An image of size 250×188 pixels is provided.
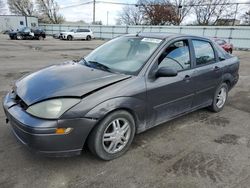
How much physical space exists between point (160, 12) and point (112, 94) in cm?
4699

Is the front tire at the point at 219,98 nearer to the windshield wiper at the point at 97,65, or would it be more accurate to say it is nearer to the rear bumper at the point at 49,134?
the windshield wiper at the point at 97,65

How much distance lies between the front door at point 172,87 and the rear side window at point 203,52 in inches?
10.2

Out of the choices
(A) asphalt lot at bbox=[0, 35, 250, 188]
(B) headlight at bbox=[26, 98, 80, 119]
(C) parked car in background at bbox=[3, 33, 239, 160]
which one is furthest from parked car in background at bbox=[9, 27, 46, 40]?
(B) headlight at bbox=[26, 98, 80, 119]

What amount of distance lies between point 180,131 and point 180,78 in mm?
896

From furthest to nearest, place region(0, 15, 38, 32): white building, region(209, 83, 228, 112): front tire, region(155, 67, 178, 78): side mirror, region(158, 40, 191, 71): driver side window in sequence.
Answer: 1. region(0, 15, 38, 32): white building
2. region(209, 83, 228, 112): front tire
3. region(158, 40, 191, 71): driver side window
4. region(155, 67, 178, 78): side mirror

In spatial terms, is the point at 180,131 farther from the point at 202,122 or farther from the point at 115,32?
the point at 115,32

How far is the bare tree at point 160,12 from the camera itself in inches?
1806

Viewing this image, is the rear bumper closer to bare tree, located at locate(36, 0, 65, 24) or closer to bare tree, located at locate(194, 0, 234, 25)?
bare tree, located at locate(194, 0, 234, 25)

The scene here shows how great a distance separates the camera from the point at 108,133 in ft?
9.10

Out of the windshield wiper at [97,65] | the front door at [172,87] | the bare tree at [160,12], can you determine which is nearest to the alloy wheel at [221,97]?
the front door at [172,87]

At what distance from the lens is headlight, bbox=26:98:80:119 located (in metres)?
2.37

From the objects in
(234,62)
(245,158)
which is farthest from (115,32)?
(245,158)

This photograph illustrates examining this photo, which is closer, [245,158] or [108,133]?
[108,133]

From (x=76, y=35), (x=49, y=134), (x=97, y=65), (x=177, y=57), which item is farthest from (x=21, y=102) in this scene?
(x=76, y=35)
